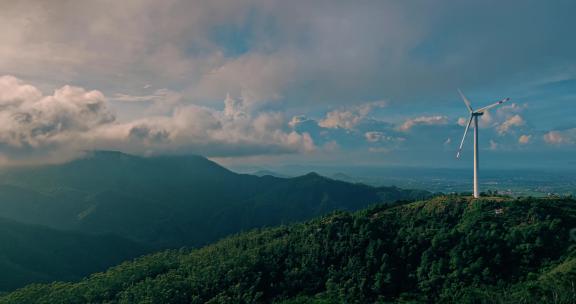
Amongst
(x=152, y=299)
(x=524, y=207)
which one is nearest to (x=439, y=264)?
(x=524, y=207)

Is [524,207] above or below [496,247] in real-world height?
above

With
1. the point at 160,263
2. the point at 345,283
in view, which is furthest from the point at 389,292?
the point at 160,263

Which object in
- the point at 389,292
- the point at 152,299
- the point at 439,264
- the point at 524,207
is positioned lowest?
the point at 152,299

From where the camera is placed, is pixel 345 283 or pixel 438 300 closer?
pixel 438 300

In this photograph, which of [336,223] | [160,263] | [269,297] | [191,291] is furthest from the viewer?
[160,263]

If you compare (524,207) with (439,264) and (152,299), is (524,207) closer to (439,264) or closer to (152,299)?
(439,264)

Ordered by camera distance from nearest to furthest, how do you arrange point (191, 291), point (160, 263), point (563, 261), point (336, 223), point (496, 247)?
point (563, 261), point (496, 247), point (191, 291), point (336, 223), point (160, 263)

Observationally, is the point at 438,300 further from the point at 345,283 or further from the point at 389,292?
the point at 345,283
